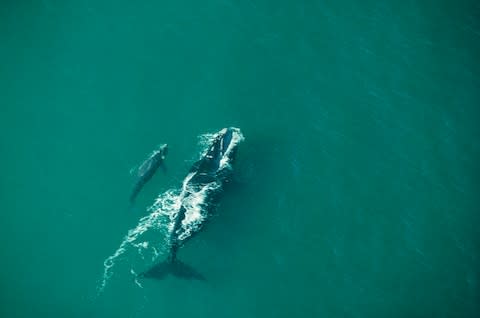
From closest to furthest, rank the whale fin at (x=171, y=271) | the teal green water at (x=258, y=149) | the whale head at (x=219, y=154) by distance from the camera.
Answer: the whale fin at (x=171, y=271) < the teal green water at (x=258, y=149) < the whale head at (x=219, y=154)

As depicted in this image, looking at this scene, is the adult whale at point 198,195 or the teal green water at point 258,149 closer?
the adult whale at point 198,195

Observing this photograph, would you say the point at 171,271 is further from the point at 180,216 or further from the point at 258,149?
the point at 258,149

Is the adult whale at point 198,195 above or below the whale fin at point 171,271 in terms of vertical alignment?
above

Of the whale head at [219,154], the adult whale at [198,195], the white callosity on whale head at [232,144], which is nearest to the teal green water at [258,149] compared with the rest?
the white callosity on whale head at [232,144]

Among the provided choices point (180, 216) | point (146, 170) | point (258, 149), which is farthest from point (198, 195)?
point (258, 149)

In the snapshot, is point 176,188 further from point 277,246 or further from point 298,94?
point 298,94

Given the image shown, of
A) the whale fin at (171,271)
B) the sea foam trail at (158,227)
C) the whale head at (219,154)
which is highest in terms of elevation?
the whale head at (219,154)

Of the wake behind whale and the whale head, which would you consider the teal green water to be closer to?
the wake behind whale

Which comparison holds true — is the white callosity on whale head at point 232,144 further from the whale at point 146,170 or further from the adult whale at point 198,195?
the whale at point 146,170
